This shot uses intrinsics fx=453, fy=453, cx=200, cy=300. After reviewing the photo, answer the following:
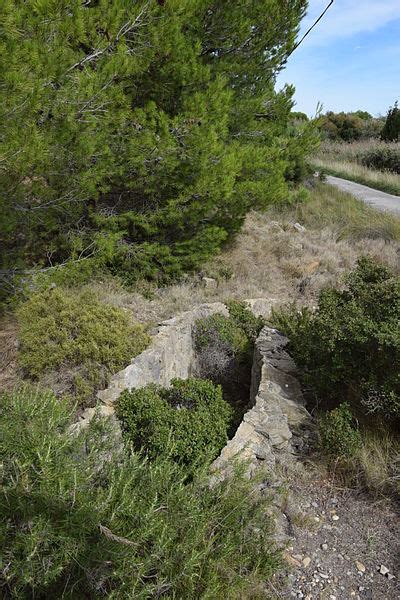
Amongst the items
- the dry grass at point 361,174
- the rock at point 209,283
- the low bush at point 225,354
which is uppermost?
the dry grass at point 361,174

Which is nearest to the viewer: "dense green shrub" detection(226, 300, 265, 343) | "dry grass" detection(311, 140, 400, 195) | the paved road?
"dense green shrub" detection(226, 300, 265, 343)

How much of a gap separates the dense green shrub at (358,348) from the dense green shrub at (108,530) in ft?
4.39

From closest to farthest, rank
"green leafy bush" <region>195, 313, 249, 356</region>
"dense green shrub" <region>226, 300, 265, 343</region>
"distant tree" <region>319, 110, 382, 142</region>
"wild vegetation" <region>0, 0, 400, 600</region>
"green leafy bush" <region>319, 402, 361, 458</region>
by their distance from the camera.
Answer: "wild vegetation" <region>0, 0, 400, 600</region> → "green leafy bush" <region>319, 402, 361, 458</region> → "green leafy bush" <region>195, 313, 249, 356</region> → "dense green shrub" <region>226, 300, 265, 343</region> → "distant tree" <region>319, 110, 382, 142</region>

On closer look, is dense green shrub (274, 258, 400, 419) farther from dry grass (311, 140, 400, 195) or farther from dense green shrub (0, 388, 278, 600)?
dry grass (311, 140, 400, 195)

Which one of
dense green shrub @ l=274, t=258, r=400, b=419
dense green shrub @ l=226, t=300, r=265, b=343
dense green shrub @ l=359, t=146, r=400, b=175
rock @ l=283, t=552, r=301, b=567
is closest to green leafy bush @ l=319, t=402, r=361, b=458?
dense green shrub @ l=274, t=258, r=400, b=419

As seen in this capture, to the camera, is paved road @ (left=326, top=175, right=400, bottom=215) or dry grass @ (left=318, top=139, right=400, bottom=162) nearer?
paved road @ (left=326, top=175, right=400, bottom=215)

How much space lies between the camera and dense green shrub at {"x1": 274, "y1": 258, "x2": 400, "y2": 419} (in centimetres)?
309

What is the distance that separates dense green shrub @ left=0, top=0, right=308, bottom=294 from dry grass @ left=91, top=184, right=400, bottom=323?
0.49 m

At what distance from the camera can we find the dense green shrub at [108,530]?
1.71 m

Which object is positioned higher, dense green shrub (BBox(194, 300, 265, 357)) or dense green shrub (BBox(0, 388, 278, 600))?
dense green shrub (BBox(0, 388, 278, 600))

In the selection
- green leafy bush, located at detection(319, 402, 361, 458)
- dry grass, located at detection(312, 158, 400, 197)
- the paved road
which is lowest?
green leafy bush, located at detection(319, 402, 361, 458)

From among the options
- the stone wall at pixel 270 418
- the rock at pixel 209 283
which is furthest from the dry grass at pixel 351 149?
the stone wall at pixel 270 418

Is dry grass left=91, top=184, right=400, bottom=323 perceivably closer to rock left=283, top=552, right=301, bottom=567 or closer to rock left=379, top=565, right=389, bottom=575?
rock left=283, top=552, right=301, bottom=567

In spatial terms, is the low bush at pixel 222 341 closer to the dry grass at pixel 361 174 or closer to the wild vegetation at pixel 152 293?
the wild vegetation at pixel 152 293
